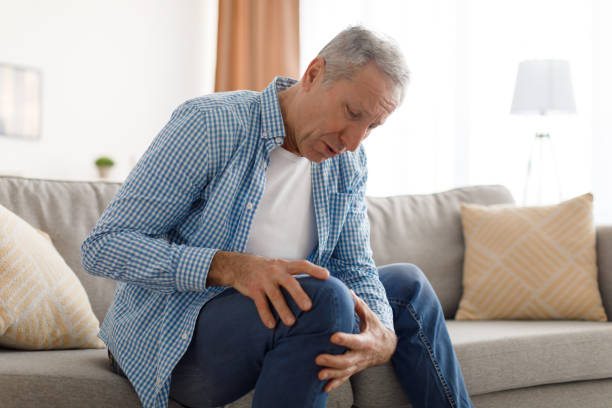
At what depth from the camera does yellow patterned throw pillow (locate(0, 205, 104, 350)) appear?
1.41 metres

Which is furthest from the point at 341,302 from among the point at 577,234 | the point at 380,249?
the point at 577,234

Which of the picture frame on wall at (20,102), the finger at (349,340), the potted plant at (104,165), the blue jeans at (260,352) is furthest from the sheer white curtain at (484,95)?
the finger at (349,340)

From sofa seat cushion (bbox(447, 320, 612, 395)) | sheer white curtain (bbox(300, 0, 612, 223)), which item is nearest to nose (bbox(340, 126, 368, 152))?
sofa seat cushion (bbox(447, 320, 612, 395))

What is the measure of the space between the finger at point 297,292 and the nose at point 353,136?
0.32 meters

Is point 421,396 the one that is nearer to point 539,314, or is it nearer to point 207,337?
point 207,337

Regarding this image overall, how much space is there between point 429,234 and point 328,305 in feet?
4.13

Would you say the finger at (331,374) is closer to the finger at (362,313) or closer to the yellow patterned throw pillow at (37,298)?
the finger at (362,313)

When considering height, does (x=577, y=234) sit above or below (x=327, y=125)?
below

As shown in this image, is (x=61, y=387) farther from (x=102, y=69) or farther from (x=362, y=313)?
(x=102, y=69)

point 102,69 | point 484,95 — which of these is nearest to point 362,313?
point 484,95

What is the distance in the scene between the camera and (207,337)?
1140 mm

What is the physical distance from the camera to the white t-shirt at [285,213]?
1.34 meters

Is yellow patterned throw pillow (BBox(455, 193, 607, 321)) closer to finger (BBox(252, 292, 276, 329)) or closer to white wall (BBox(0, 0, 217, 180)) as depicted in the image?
finger (BBox(252, 292, 276, 329))

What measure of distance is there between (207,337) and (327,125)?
1.44 ft
